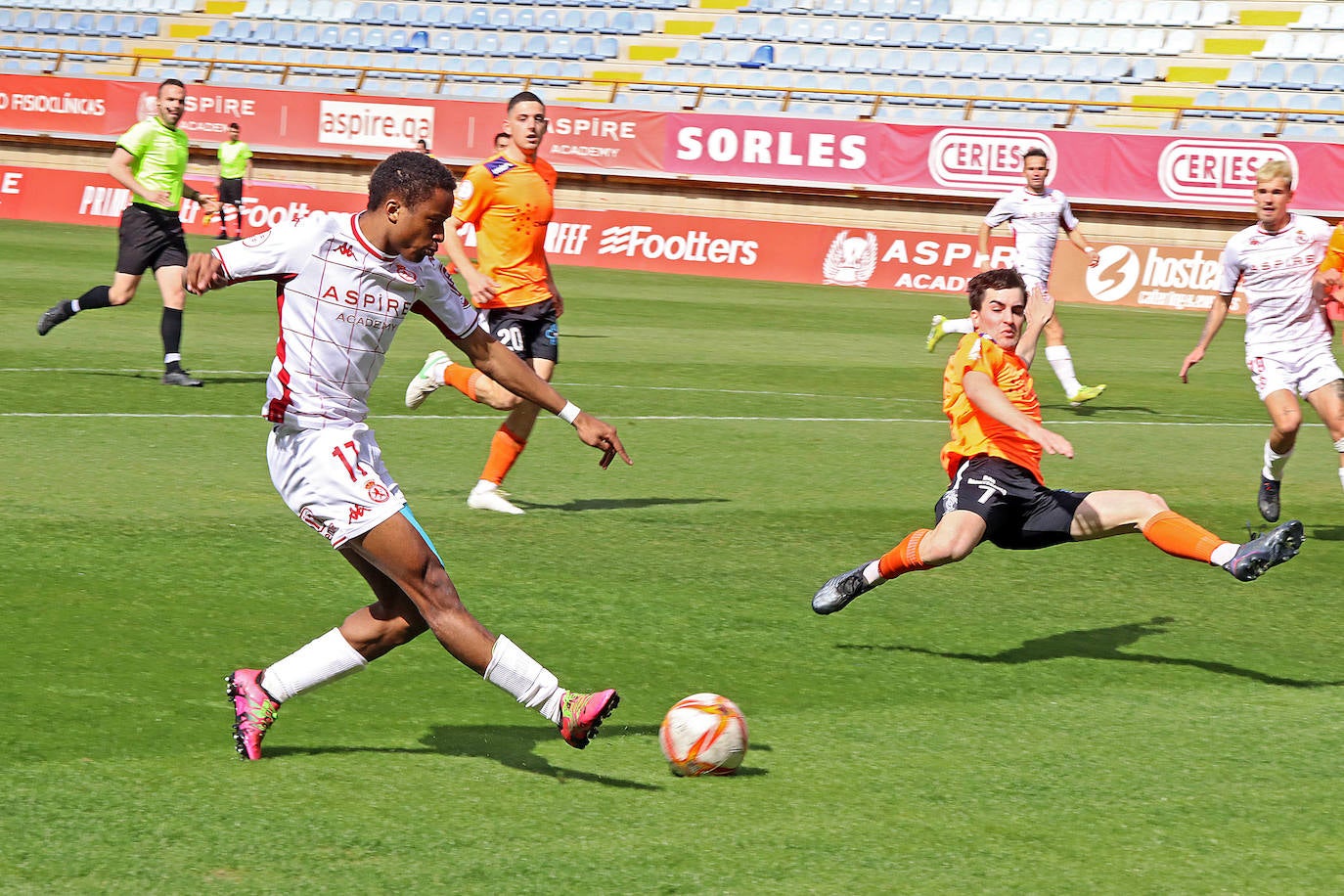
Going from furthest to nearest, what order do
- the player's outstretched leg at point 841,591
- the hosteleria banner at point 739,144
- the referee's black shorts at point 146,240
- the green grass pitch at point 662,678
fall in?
the hosteleria banner at point 739,144 < the referee's black shorts at point 146,240 < the player's outstretched leg at point 841,591 < the green grass pitch at point 662,678

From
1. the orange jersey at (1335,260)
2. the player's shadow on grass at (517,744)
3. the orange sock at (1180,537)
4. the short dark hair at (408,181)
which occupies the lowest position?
the player's shadow on grass at (517,744)

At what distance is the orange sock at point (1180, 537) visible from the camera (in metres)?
6.12

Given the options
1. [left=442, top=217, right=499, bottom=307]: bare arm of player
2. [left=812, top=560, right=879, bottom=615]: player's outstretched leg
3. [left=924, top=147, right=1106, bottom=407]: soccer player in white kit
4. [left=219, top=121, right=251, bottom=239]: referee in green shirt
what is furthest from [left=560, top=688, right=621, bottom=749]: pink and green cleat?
[left=219, top=121, right=251, bottom=239]: referee in green shirt

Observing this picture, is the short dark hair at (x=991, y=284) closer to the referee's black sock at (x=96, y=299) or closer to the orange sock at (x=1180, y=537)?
the orange sock at (x=1180, y=537)

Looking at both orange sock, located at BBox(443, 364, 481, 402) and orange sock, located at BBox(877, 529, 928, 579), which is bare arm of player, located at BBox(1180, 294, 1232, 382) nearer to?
orange sock, located at BBox(877, 529, 928, 579)

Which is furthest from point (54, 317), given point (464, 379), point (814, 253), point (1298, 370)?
point (814, 253)

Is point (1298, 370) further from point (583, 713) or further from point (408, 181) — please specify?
point (408, 181)

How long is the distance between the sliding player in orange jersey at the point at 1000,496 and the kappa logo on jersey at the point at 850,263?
2015cm

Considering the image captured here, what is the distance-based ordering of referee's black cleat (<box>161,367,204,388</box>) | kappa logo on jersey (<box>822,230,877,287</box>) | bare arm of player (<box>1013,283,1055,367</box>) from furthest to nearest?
kappa logo on jersey (<box>822,230,877,287</box>) < bare arm of player (<box>1013,283,1055,367</box>) < referee's black cleat (<box>161,367,204,388</box>)

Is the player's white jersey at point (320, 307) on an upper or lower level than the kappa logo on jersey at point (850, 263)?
lower

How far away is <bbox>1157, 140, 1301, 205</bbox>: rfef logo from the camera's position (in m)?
24.5

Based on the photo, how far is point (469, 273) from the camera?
8680 millimetres

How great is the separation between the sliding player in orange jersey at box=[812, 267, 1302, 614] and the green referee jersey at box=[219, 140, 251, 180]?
25.5 m

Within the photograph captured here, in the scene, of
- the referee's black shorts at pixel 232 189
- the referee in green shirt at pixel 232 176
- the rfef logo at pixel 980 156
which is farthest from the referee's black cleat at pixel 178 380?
the referee's black shorts at pixel 232 189
